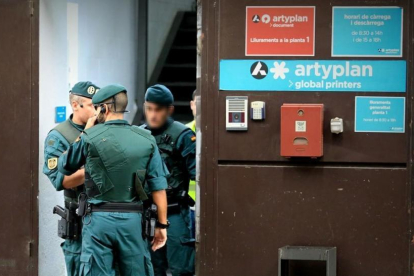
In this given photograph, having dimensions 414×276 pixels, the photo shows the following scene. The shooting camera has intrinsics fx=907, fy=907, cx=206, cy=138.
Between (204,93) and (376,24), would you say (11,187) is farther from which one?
(376,24)

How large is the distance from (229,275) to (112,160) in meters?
1.22

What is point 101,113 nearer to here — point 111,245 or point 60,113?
point 111,245

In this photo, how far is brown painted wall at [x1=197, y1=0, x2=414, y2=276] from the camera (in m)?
6.37

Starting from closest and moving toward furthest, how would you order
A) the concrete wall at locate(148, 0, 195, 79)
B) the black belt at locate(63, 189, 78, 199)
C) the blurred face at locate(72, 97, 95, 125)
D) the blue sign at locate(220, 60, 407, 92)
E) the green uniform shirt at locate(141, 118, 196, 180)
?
the blue sign at locate(220, 60, 407, 92) < the black belt at locate(63, 189, 78, 199) < the blurred face at locate(72, 97, 95, 125) < the green uniform shirt at locate(141, 118, 196, 180) < the concrete wall at locate(148, 0, 195, 79)

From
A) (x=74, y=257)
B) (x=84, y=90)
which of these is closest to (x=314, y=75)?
(x=84, y=90)

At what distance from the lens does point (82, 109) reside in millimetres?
6867

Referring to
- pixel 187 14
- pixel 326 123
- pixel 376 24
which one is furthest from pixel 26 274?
pixel 187 14

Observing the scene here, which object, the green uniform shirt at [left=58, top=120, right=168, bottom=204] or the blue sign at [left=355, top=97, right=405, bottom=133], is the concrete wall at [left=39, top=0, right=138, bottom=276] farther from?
the blue sign at [left=355, top=97, right=405, bottom=133]

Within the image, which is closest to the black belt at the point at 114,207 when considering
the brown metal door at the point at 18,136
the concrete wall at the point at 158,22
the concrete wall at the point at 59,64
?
the brown metal door at the point at 18,136

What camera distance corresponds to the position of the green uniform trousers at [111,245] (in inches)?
240

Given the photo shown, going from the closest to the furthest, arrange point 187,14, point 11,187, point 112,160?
point 112,160 → point 11,187 → point 187,14

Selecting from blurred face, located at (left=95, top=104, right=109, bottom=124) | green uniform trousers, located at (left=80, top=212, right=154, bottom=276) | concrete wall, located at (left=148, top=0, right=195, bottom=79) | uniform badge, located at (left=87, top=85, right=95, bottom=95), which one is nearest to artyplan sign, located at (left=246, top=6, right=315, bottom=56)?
blurred face, located at (left=95, top=104, right=109, bottom=124)

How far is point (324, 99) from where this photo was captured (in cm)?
637

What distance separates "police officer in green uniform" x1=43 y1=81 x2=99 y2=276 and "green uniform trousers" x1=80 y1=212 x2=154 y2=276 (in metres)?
0.35
